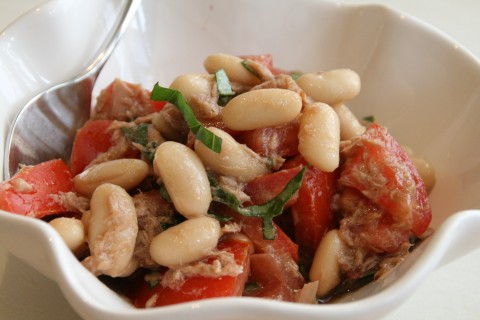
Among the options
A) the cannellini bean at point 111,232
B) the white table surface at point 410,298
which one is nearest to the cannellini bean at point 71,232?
the cannellini bean at point 111,232

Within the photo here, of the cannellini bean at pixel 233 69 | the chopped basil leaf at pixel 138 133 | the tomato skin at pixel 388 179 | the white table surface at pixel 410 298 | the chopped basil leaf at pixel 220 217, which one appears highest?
the cannellini bean at pixel 233 69

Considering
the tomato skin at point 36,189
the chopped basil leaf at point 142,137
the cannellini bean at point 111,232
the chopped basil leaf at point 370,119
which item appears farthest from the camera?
the chopped basil leaf at point 370,119

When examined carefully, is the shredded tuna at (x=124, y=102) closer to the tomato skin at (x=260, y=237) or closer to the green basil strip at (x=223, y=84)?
the green basil strip at (x=223, y=84)

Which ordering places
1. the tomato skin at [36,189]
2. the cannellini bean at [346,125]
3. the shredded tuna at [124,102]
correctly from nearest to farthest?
the tomato skin at [36,189] < the cannellini bean at [346,125] < the shredded tuna at [124,102]

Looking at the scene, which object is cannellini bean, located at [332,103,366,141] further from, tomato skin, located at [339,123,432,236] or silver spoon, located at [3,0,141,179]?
silver spoon, located at [3,0,141,179]

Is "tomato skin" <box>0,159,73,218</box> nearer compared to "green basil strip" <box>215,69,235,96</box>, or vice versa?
"tomato skin" <box>0,159,73,218</box>

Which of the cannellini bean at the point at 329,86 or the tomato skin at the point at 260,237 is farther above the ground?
the cannellini bean at the point at 329,86

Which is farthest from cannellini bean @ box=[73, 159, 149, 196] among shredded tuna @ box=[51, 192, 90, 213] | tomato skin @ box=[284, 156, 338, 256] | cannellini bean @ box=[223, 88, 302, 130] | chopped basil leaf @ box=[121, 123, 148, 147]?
tomato skin @ box=[284, 156, 338, 256]

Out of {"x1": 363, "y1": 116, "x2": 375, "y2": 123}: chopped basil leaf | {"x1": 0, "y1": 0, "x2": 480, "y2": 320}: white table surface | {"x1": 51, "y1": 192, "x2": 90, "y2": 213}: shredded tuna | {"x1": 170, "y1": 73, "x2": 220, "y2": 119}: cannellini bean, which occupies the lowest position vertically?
{"x1": 0, "y1": 0, "x2": 480, "y2": 320}: white table surface
